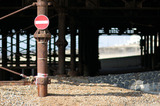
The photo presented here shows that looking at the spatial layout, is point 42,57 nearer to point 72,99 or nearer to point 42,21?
point 42,21

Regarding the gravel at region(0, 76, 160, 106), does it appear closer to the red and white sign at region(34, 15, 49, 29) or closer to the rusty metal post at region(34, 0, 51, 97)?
the rusty metal post at region(34, 0, 51, 97)

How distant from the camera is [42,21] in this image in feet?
24.2

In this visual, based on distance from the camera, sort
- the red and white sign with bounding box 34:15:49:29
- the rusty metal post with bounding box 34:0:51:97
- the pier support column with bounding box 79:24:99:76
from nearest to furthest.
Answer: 1. the red and white sign with bounding box 34:15:49:29
2. the rusty metal post with bounding box 34:0:51:97
3. the pier support column with bounding box 79:24:99:76

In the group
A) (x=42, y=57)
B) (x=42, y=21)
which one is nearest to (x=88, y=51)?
(x=42, y=57)

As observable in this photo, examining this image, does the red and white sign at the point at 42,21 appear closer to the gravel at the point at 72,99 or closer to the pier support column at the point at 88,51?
the gravel at the point at 72,99

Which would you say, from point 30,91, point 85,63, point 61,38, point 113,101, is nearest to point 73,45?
point 61,38

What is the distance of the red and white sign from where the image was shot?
734cm

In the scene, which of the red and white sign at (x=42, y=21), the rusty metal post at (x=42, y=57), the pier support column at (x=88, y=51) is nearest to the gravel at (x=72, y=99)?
the rusty metal post at (x=42, y=57)

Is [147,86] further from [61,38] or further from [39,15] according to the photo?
[39,15]

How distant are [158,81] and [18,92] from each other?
22.1ft

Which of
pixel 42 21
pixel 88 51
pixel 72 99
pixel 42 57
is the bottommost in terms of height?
pixel 72 99

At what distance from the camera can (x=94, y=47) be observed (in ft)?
77.9

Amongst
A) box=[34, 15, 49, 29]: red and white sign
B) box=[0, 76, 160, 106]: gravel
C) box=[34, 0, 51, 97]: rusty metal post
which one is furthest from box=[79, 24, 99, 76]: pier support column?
box=[34, 15, 49, 29]: red and white sign

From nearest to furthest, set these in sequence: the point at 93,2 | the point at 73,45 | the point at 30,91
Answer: the point at 30,91, the point at 93,2, the point at 73,45
